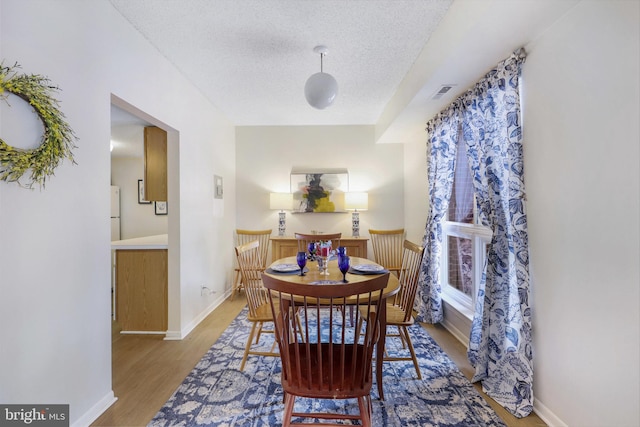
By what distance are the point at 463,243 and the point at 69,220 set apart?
3219 mm

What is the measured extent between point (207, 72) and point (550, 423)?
146 inches

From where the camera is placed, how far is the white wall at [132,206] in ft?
17.7

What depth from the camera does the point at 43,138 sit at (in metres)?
1.37

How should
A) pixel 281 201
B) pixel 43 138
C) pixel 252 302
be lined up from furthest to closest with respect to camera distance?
1. pixel 281 201
2. pixel 252 302
3. pixel 43 138

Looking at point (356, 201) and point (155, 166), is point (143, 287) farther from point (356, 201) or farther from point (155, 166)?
point (356, 201)

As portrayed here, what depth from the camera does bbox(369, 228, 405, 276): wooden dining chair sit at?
4.16 metres

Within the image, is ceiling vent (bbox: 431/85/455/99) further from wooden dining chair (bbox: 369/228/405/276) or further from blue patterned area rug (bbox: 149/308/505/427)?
blue patterned area rug (bbox: 149/308/505/427)

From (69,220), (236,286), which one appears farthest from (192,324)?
(69,220)

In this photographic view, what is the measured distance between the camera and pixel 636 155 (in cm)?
118

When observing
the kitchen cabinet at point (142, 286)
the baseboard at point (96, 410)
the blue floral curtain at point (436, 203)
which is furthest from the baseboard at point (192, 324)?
the blue floral curtain at point (436, 203)

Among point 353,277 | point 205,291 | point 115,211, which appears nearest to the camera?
point 353,277

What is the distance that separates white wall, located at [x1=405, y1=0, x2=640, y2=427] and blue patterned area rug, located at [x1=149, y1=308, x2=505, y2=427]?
0.48 metres

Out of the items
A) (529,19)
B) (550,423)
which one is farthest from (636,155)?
(550,423)

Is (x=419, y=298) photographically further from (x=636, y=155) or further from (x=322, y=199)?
(x=636, y=155)
